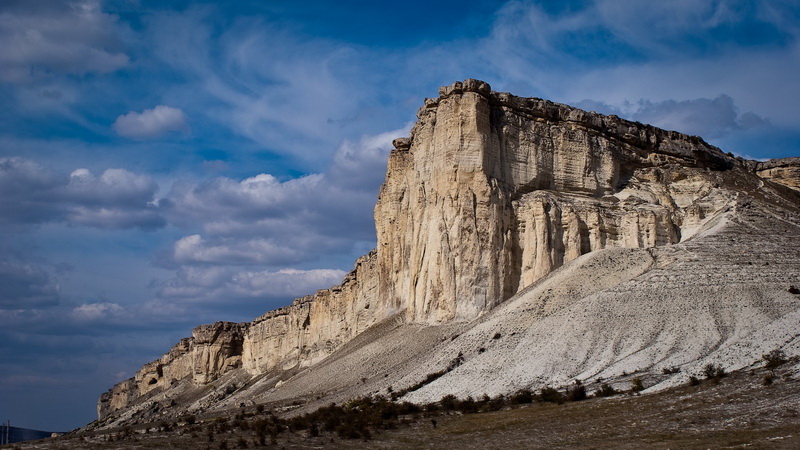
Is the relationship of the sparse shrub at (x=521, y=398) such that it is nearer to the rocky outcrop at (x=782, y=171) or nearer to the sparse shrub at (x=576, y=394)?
the sparse shrub at (x=576, y=394)

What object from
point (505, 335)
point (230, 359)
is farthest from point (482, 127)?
point (230, 359)

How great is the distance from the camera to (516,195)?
55.4 meters

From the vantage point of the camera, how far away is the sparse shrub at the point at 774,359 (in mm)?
26156

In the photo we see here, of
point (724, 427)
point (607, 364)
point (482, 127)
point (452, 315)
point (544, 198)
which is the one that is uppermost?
point (482, 127)

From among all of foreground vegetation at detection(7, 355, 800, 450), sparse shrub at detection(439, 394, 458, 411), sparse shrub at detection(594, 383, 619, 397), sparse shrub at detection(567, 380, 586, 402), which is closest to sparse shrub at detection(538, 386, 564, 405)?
foreground vegetation at detection(7, 355, 800, 450)

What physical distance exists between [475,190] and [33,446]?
1269 inches

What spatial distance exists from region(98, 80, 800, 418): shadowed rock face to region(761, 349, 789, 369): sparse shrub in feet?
73.2

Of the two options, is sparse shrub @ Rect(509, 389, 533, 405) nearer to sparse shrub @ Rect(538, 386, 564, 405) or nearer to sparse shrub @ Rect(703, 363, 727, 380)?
sparse shrub @ Rect(538, 386, 564, 405)

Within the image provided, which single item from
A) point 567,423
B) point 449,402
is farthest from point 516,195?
point 567,423

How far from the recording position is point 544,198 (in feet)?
177

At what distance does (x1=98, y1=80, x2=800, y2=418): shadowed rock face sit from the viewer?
171 ft

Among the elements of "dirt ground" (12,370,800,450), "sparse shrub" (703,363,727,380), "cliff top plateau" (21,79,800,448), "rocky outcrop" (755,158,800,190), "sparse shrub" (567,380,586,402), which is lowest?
"dirt ground" (12,370,800,450)

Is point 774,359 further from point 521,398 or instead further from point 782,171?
point 782,171

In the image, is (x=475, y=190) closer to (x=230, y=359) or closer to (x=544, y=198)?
(x=544, y=198)
